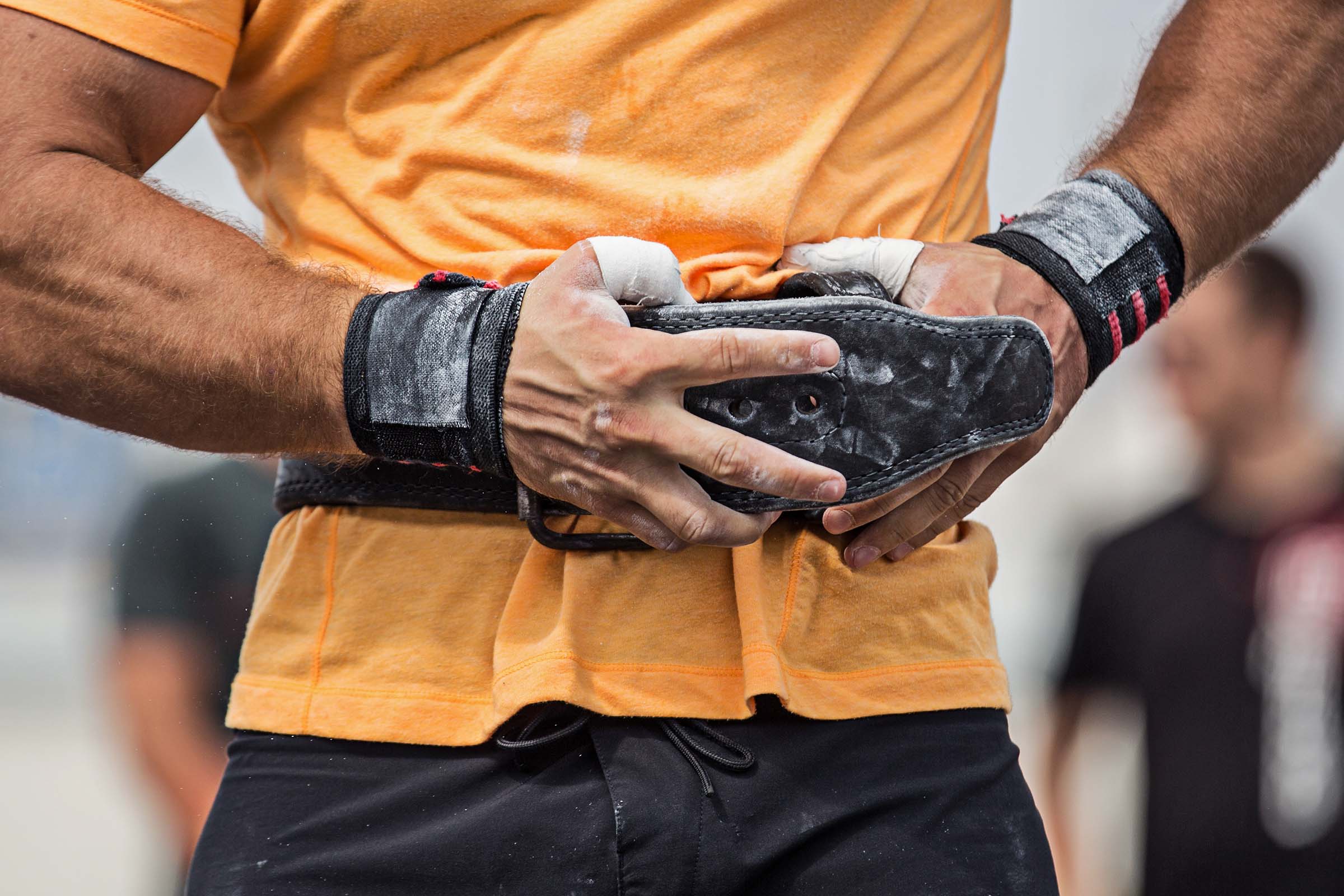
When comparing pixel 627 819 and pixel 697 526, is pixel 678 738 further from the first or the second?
pixel 697 526

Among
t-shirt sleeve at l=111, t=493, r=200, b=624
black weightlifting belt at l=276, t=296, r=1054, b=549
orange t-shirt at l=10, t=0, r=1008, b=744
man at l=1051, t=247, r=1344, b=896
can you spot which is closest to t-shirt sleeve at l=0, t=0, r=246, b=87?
orange t-shirt at l=10, t=0, r=1008, b=744

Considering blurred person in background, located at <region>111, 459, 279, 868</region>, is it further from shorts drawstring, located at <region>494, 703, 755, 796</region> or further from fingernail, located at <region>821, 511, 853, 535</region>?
fingernail, located at <region>821, 511, 853, 535</region>

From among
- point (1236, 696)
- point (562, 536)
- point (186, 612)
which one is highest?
point (562, 536)

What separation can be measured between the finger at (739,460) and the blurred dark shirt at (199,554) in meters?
1.57

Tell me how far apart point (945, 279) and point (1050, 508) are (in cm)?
224

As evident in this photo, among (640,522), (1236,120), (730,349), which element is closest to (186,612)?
(640,522)

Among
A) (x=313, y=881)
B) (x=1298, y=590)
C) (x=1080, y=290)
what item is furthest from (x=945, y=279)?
(x=1298, y=590)

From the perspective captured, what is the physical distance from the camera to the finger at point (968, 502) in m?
0.83

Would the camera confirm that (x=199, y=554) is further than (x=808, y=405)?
Yes

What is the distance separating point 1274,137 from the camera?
3.08 ft

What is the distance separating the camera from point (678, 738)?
790 millimetres

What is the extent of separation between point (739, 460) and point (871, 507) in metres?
0.16

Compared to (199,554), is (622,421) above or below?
above

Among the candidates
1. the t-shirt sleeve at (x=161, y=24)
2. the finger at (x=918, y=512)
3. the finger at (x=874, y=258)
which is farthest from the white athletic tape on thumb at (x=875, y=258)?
the t-shirt sleeve at (x=161, y=24)
